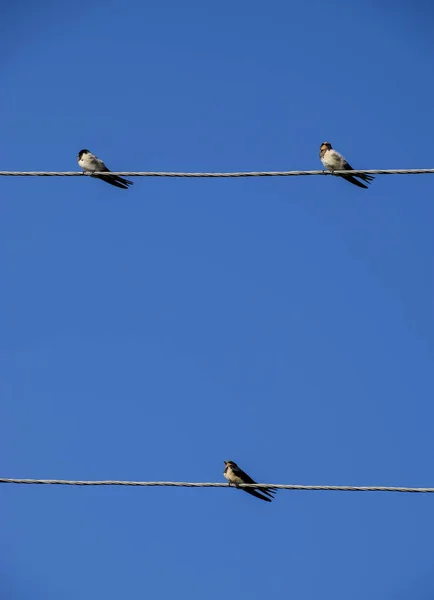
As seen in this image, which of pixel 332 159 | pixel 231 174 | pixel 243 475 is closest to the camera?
pixel 231 174

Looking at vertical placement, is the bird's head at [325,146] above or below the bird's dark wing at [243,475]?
above

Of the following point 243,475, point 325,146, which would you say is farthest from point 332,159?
point 243,475

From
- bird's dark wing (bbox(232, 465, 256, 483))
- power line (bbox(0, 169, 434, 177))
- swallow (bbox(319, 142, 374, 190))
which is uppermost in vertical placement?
swallow (bbox(319, 142, 374, 190))

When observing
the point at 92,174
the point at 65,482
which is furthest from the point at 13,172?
the point at 65,482

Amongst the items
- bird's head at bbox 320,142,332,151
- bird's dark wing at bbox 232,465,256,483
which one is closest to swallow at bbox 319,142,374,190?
bird's head at bbox 320,142,332,151

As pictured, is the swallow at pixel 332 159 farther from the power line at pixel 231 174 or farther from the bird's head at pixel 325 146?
the power line at pixel 231 174

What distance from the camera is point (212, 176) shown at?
11.3m

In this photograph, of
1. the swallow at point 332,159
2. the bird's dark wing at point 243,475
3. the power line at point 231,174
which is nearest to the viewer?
the power line at point 231,174

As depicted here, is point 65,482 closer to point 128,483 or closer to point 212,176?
point 128,483

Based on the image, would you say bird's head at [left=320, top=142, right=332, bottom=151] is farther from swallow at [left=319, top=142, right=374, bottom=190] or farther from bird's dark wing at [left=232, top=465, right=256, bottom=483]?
bird's dark wing at [left=232, top=465, right=256, bottom=483]

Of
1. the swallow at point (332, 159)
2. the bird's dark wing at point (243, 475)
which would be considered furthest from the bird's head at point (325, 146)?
the bird's dark wing at point (243, 475)

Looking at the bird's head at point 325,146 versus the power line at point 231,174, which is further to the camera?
the bird's head at point 325,146

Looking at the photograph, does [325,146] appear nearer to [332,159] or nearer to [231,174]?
[332,159]

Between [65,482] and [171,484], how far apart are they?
0.85m
